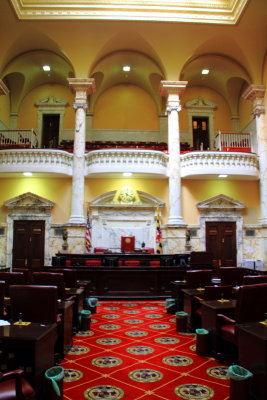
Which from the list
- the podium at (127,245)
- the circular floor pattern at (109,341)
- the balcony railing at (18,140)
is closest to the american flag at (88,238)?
the podium at (127,245)

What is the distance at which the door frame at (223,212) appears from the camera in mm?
14281

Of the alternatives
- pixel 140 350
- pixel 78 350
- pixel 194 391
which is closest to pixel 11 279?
pixel 78 350

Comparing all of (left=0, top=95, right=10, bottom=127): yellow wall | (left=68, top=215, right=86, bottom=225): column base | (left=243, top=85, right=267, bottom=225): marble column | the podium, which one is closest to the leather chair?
the podium

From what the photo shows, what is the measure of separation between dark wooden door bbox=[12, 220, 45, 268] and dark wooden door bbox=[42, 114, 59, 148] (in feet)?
15.3

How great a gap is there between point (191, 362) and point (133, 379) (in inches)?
38.8

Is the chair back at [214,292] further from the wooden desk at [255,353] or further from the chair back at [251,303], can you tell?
the wooden desk at [255,353]

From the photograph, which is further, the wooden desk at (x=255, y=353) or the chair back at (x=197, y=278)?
the chair back at (x=197, y=278)

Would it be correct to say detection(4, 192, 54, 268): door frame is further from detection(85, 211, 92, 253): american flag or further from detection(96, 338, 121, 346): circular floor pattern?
detection(96, 338, 121, 346): circular floor pattern

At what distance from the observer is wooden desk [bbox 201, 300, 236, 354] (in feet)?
15.3

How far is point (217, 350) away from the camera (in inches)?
185

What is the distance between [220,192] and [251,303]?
11.1 m

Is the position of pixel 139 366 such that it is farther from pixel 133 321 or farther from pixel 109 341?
pixel 133 321

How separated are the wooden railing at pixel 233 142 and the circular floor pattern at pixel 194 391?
11.4 meters

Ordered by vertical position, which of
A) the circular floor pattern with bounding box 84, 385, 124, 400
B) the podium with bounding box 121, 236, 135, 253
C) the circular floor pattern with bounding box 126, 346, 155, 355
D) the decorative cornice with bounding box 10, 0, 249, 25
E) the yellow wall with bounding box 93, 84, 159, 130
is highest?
the decorative cornice with bounding box 10, 0, 249, 25
